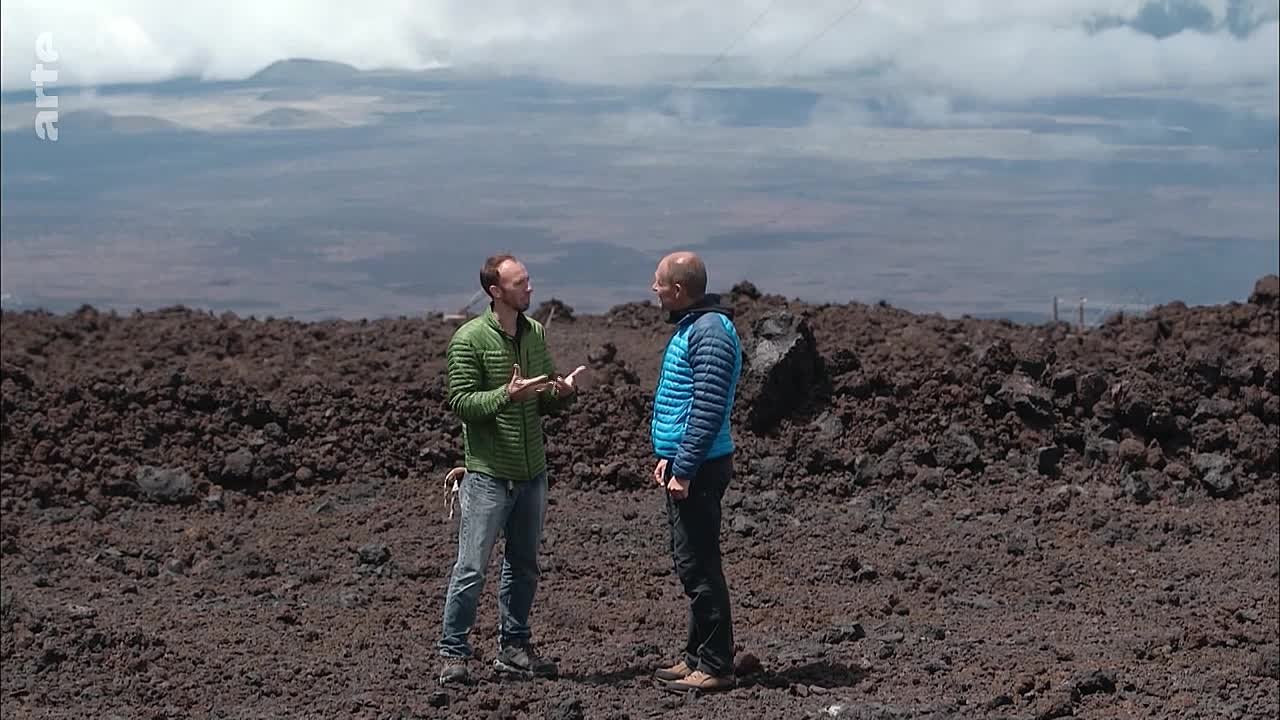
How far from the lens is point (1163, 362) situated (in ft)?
48.9

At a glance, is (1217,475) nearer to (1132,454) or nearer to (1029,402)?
(1132,454)

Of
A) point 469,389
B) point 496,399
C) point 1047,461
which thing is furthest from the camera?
point 1047,461

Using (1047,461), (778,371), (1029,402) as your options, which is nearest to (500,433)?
(778,371)

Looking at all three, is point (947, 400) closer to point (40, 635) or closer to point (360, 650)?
point (360, 650)

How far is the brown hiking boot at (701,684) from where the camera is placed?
27.2 feet

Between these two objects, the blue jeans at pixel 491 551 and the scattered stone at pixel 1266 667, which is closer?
the blue jeans at pixel 491 551

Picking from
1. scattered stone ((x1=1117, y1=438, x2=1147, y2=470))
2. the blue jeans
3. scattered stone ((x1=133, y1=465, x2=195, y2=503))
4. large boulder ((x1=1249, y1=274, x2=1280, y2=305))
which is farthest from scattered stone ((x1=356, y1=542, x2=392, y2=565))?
large boulder ((x1=1249, y1=274, x2=1280, y2=305))

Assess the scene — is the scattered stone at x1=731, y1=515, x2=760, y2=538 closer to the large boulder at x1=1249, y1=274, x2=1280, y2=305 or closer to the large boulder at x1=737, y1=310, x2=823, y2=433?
the large boulder at x1=737, y1=310, x2=823, y2=433

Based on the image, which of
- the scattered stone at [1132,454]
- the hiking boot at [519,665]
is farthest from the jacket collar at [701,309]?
the scattered stone at [1132,454]

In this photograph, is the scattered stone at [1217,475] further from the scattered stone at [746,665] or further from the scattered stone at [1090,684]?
the scattered stone at [746,665]

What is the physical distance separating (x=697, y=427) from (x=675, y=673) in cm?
144

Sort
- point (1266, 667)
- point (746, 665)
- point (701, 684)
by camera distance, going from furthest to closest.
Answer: point (1266, 667) → point (746, 665) → point (701, 684)

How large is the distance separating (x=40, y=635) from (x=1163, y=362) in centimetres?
949

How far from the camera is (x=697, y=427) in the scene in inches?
304
